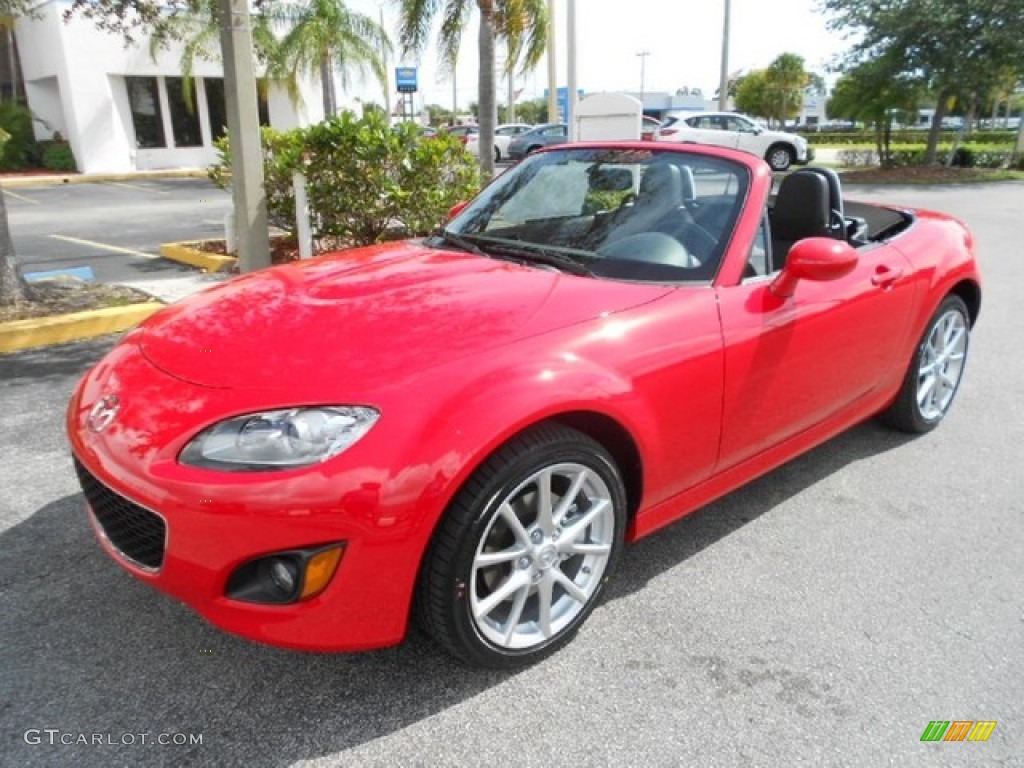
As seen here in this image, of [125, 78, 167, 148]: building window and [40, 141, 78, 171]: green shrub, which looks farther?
[125, 78, 167, 148]: building window

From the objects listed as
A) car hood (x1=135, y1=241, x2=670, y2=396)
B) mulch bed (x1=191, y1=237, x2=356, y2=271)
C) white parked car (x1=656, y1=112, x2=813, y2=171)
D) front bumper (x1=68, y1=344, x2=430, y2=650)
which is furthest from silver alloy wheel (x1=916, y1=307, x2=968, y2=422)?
white parked car (x1=656, y1=112, x2=813, y2=171)

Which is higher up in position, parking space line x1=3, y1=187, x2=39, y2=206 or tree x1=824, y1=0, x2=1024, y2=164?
tree x1=824, y1=0, x2=1024, y2=164

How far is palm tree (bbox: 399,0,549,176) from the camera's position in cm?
1147

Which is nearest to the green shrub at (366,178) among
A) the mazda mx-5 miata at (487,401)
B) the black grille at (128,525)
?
the mazda mx-5 miata at (487,401)

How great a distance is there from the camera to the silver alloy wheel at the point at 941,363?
3.93 meters

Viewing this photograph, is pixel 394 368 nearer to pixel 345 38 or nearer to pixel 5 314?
pixel 5 314

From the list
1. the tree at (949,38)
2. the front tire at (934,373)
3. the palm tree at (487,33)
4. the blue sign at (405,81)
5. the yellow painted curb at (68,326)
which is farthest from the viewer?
the blue sign at (405,81)

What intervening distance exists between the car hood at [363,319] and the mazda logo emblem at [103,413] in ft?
0.56

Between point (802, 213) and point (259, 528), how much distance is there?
277 cm

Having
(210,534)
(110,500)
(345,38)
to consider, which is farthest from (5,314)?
(345,38)

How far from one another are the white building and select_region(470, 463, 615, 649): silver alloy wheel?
23684mm

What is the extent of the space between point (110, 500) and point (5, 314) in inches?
185

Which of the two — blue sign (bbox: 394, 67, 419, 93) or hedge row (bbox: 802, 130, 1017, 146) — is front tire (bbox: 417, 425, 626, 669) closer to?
blue sign (bbox: 394, 67, 419, 93)

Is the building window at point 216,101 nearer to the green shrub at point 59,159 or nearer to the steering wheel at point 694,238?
the green shrub at point 59,159
